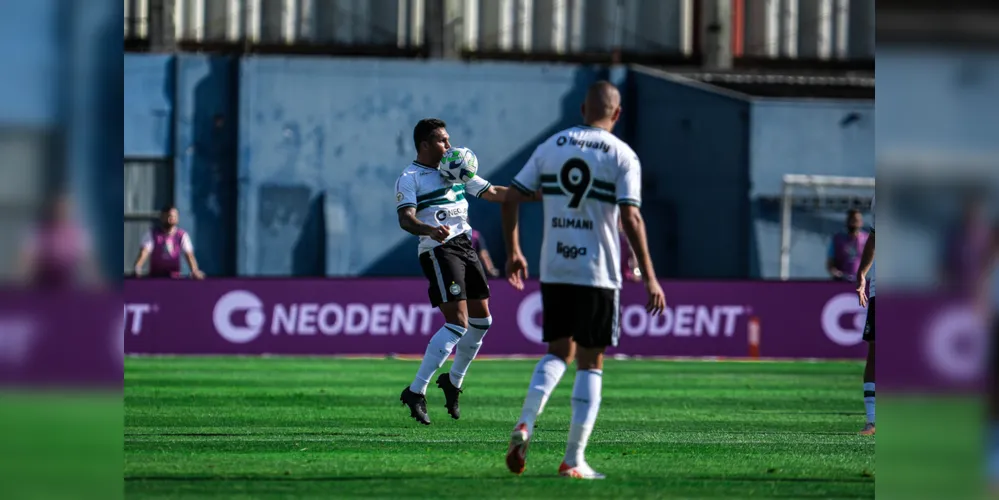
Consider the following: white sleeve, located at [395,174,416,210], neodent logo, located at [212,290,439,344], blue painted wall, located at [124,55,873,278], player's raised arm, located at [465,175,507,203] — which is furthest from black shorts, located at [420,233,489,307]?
blue painted wall, located at [124,55,873,278]

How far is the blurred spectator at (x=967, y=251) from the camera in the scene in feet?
7.86

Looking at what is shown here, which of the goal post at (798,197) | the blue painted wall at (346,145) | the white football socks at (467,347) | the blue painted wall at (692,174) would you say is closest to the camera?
the white football socks at (467,347)

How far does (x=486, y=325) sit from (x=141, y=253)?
11.1 metres

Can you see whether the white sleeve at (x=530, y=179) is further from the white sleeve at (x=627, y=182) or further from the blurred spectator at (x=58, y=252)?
the blurred spectator at (x=58, y=252)

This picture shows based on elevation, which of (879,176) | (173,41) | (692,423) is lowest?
(692,423)

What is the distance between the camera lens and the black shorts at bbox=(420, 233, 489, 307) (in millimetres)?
11344

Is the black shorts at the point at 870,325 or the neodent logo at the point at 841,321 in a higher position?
the black shorts at the point at 870,325

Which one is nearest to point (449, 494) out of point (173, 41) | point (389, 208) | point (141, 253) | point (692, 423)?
point (692, 423)

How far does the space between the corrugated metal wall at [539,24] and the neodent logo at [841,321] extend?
11.9 meters

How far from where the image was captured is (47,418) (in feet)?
8.50

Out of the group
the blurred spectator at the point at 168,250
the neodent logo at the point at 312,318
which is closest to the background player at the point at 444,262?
the neodent logo at the point at 312,318

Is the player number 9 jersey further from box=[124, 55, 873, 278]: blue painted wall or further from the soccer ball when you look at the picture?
box=[124, 55, 873, 278]: blue painted wall

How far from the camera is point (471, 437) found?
33.8 feet

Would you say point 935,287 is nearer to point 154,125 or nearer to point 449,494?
point 449,494
